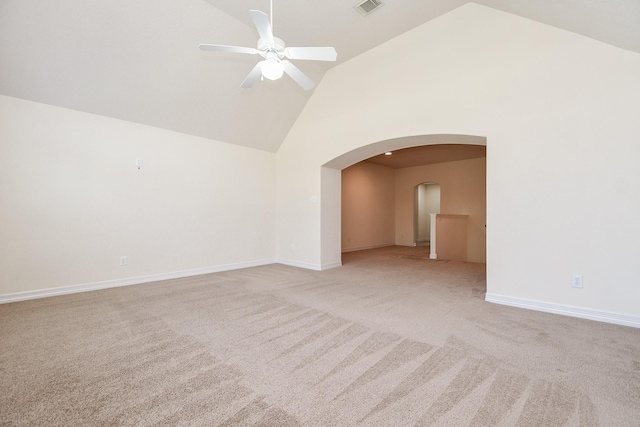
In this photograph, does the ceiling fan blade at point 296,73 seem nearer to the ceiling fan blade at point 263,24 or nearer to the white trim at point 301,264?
the ceiling fan blade at point 263,24

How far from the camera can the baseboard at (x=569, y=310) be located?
259cm

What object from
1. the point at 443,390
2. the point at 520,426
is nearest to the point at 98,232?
the point at 443,390

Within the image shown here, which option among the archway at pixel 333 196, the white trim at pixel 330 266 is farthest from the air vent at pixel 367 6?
the white trim at pixel 330 266

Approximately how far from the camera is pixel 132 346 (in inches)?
86.9

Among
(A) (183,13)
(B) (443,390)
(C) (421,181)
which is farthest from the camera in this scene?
(C) (421,181)

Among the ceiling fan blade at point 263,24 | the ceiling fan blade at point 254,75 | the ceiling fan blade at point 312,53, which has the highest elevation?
the ceiling fan blade at point 263,24

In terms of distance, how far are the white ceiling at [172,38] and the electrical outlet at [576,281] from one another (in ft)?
7.35

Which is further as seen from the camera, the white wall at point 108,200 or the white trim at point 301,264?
the white trim at point 301,264

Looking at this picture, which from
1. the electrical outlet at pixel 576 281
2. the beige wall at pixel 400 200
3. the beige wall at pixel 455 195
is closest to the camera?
the electrical outlet at pixel 576 281

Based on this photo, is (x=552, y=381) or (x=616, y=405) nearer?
(x=616, y=405)

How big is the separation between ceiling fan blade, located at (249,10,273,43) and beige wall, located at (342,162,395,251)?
5.97 m

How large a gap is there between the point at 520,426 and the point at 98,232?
5.00m

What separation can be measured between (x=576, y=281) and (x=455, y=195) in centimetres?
597

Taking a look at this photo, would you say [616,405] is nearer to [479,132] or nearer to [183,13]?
[479,132]
